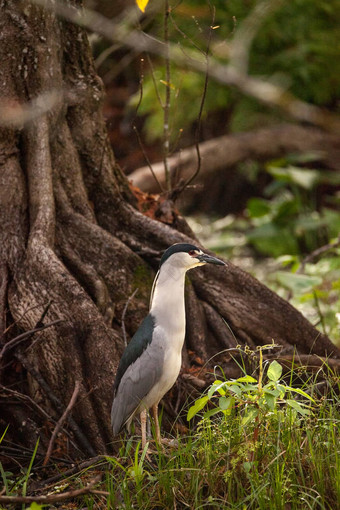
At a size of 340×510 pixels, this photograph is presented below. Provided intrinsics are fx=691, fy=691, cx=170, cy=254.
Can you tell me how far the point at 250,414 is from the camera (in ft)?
9.93

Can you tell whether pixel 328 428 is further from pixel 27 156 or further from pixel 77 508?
pixel 27 156

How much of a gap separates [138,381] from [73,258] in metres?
1.13

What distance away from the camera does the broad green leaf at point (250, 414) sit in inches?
118

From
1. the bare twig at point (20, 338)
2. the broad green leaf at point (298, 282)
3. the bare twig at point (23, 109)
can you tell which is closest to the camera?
the bare twig at point (20, 338)

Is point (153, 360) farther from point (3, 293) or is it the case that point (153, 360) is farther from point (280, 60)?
point (280, 60)

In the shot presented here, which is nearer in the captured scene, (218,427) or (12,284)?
(218,427)

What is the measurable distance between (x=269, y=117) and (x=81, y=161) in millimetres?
6041

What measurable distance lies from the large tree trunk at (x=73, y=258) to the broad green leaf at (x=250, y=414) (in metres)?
0.90

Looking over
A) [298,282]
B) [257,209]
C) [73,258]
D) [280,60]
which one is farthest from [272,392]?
[280,60]

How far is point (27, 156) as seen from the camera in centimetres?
434

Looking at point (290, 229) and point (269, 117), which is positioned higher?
point (269, 117)

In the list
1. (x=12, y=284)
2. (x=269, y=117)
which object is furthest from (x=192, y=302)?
(x=269, y=117)

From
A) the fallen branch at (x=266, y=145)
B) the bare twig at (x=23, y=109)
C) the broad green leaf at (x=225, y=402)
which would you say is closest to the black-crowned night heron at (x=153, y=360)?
the broad green leaf at (x=225, y=402)

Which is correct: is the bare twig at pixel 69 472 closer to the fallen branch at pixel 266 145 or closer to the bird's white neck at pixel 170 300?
the bird's white neck at pixel 170 300
